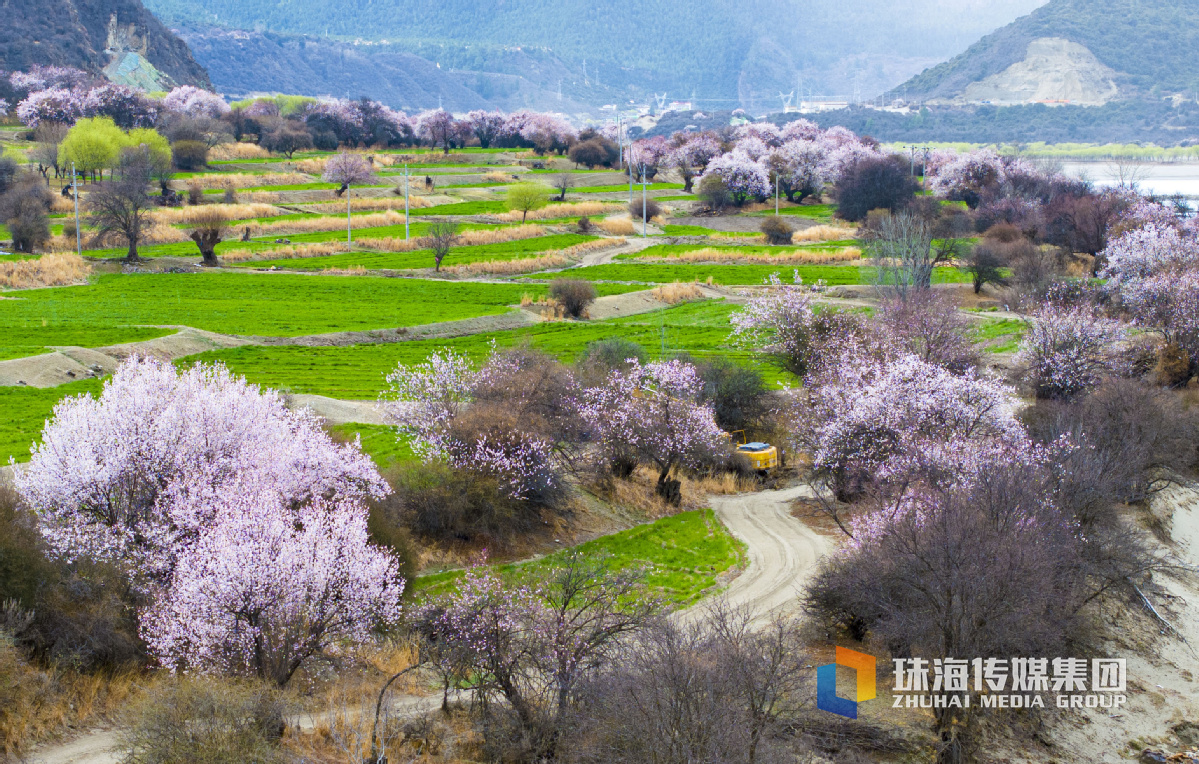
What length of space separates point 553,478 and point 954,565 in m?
12.8

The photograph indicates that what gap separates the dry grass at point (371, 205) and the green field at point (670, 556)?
227ft

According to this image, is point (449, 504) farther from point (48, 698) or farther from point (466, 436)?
point (48, 698)

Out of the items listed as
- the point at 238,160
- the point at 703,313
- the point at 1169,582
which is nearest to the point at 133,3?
the point at 238,160

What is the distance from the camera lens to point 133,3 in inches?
6821

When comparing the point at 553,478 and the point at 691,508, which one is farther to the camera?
the point at 691,508

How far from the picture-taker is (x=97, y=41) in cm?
16200

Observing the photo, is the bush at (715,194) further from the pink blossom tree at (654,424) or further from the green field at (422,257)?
the pink blossom tree at (654,424)

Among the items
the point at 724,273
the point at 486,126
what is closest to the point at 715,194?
the point at 724,273

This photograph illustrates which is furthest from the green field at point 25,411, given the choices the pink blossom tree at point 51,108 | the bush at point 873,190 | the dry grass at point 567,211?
the pink blossom tree at point 51,108

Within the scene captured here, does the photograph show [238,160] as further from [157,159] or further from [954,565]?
[954,565]

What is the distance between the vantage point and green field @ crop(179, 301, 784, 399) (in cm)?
4242

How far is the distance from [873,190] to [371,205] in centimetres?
4932
